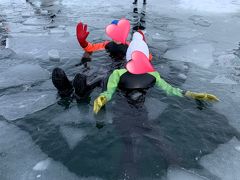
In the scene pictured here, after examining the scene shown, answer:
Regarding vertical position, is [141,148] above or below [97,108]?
below

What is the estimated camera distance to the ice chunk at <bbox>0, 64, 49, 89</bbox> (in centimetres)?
473

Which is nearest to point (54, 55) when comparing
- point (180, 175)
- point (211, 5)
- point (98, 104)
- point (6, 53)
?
point (6, 53)

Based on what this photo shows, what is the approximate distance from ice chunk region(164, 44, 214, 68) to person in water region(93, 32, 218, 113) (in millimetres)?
1723

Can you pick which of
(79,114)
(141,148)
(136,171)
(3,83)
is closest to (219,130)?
(141,148)

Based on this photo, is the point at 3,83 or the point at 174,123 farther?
the point at 3,83

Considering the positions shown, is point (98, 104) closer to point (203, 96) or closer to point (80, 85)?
point (80, 85)

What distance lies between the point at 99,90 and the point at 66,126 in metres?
1.04

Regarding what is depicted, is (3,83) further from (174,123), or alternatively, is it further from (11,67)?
(174,123)

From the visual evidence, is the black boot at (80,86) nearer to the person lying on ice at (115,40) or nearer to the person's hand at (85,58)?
the person's hand at (85,58)

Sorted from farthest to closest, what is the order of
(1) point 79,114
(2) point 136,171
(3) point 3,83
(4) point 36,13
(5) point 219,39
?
1. (4) point 36,13
2. (5) point 219,39
3. (3) point 3,83
4. (1) point 79,114
5. (2) point 136,171

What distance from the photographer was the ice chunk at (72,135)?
3.36 m

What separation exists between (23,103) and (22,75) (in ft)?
3.29

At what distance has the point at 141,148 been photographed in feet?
10.7

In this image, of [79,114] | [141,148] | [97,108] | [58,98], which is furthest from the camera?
[58,98]
